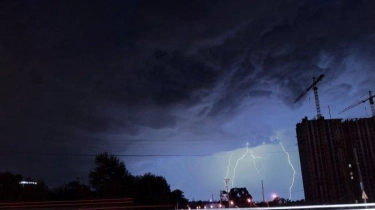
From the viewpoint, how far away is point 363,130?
308 ft

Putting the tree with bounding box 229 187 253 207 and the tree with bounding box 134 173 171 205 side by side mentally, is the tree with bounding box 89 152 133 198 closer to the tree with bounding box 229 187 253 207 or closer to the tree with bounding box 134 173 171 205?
the tree with bounding box 134 173 171 205

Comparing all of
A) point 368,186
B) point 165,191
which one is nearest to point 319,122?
point 368,186

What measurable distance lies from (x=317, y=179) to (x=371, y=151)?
1556cm

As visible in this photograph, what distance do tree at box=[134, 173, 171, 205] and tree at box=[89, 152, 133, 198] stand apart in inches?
138

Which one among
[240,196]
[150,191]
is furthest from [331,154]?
[150,191]

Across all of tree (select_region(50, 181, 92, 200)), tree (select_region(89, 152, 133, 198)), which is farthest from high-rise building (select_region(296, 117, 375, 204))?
tree (select_region(50, 181, 92, 200))

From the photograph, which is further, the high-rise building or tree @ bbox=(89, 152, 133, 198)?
the high-rise building

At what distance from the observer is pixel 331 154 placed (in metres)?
96.5

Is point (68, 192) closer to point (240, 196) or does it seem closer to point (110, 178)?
point (110, 178)

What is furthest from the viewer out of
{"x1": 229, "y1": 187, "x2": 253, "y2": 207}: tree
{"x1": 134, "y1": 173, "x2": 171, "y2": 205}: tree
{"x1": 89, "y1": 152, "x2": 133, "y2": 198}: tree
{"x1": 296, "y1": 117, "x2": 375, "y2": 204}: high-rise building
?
{"x1": 296, "y1": 117, "x2": 375, "y2": 204}: high-rise building

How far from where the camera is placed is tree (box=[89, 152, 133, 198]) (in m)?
62.5

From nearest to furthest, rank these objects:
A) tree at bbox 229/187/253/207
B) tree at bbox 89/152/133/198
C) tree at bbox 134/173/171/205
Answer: tree at bbox 89/152/133/198 → tree at bbox 134/173/171/205 → tree at bbox 229/187/253/207

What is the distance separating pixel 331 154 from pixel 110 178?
61.8 m

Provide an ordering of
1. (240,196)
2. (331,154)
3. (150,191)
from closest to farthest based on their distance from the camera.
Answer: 1. (150,191)
2. (240,196)
3. (331,154)
